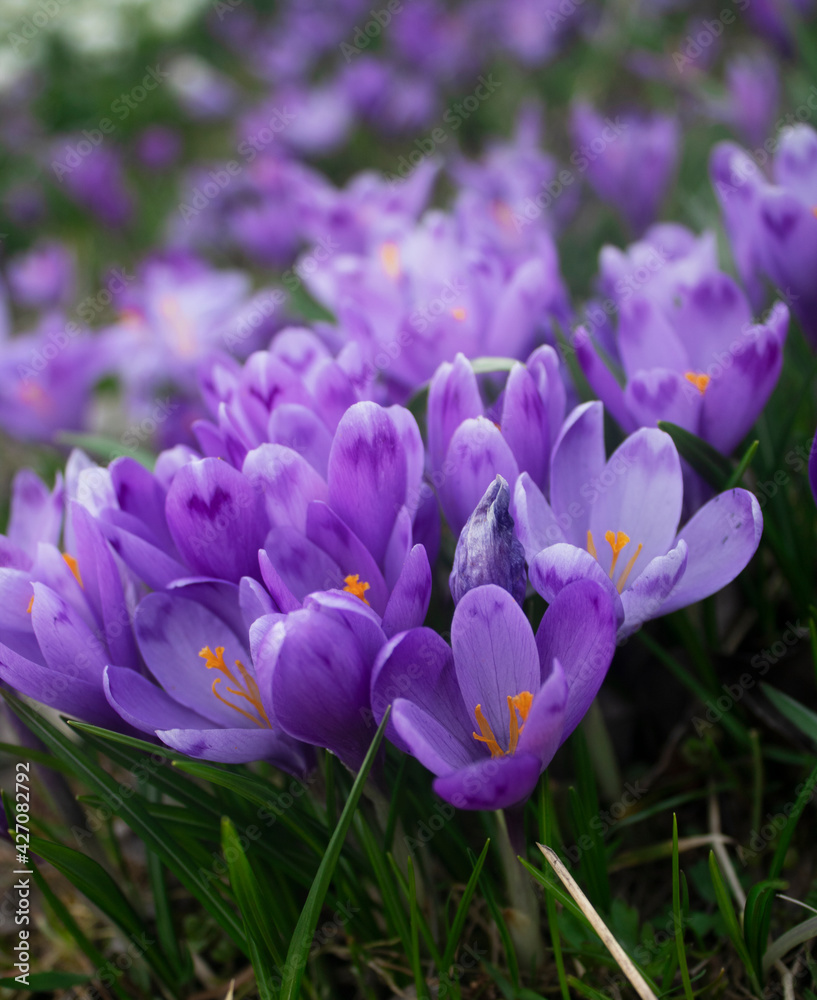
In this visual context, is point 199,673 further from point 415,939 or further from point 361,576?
point 415,939

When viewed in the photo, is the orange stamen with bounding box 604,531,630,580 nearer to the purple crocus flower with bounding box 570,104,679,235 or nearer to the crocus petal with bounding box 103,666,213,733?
the crocus petal with bounding box 103,666,213,733

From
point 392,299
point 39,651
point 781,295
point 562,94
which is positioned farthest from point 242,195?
point 39,651

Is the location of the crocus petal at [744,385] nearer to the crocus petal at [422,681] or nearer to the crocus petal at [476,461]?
the crocus petal at [476,461]

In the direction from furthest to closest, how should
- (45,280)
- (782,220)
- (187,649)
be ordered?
(45,280) < (782,220) < (187,649)

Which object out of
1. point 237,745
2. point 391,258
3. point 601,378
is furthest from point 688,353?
point 237,745

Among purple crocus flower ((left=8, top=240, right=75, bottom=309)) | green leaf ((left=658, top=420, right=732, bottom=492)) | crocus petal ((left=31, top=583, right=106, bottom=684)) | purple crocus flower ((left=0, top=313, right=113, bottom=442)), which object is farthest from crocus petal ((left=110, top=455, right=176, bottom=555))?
purple crocus flower ((left=8, top=240, right=75, bottom=309))
